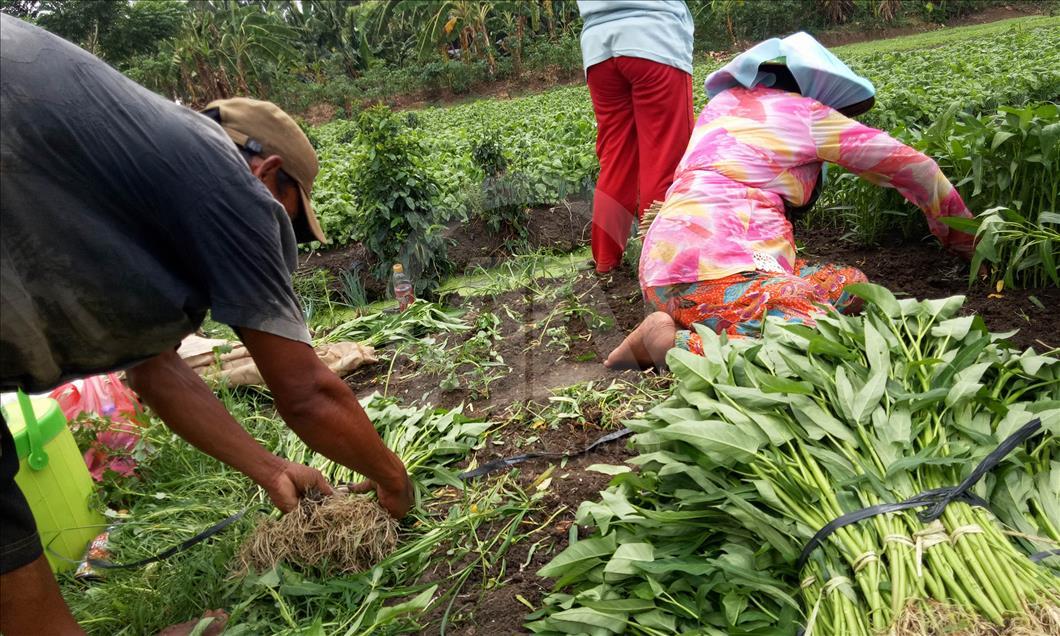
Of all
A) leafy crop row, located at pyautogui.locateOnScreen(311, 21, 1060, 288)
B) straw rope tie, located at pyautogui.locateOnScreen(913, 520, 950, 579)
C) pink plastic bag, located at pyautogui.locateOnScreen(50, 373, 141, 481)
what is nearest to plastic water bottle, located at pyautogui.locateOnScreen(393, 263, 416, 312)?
leafy crop row, located at pyautogui.locateOnScreen(311, 21, 1060, 288)

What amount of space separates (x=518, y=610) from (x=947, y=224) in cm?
211

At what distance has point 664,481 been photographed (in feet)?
5.35

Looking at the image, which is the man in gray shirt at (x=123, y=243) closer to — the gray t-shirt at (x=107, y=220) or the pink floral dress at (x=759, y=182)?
the gray t-shirt at (x=107, y=220)

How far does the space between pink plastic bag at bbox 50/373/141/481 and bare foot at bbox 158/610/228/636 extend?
102 cm

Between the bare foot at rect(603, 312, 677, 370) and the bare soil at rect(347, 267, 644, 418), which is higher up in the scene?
the bare foot at rect(603, 312, 677, 370)

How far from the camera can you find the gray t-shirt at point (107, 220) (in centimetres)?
125

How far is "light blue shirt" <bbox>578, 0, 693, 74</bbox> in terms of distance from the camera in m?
3.37

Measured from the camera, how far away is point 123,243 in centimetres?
136

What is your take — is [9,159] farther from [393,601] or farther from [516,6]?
[516,6]

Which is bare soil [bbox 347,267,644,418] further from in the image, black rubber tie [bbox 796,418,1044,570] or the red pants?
black rubber tie [bbox 796,418,1044,570]

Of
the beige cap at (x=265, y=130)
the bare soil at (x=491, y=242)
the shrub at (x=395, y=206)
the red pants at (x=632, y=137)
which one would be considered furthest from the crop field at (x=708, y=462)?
the beige cap at (x=265, y=130)

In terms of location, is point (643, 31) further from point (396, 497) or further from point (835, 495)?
point (835, 495)

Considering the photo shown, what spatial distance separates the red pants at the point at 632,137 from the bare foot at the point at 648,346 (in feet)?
3.49

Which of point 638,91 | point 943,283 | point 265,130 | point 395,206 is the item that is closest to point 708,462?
point 265,130
